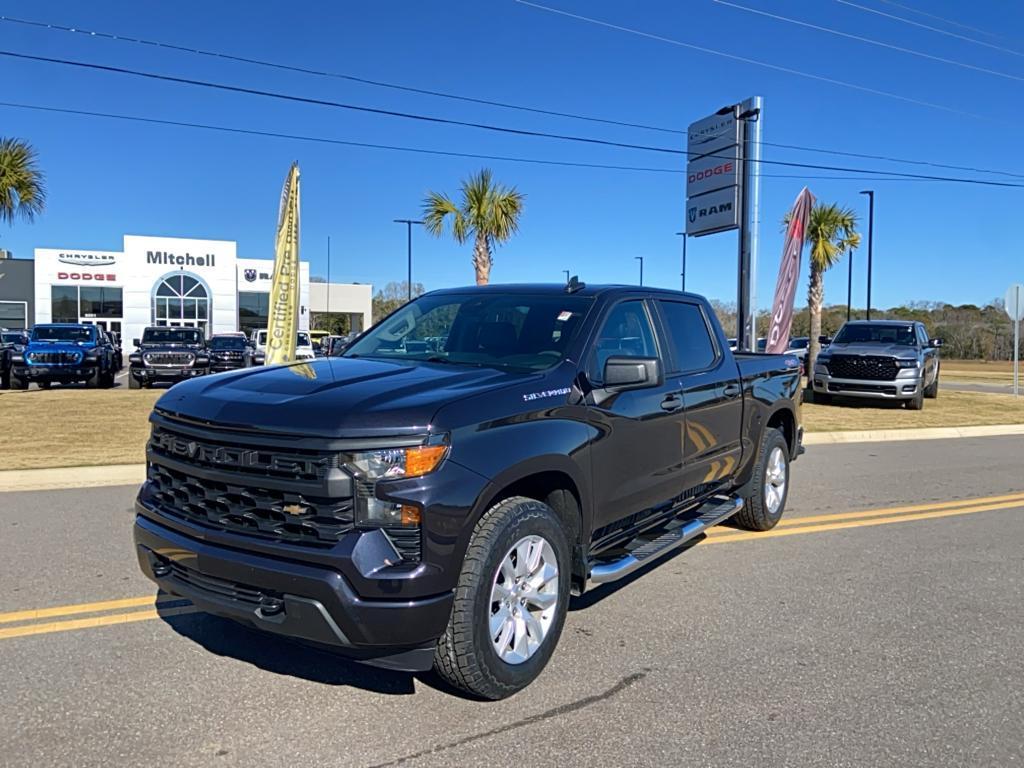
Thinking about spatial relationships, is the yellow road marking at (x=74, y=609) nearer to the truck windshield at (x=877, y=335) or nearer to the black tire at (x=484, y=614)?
the black tire at (x=484, y=614)

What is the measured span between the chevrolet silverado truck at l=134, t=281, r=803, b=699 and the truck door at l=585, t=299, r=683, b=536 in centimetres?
1

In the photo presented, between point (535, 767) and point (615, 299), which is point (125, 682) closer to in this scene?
point (535, 767)

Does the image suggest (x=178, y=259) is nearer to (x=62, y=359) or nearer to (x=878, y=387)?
(x=62, y=359)

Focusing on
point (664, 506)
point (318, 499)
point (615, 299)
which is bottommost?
point (664, 506)

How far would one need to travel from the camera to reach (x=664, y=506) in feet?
16.4

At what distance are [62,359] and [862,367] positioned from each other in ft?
62.5

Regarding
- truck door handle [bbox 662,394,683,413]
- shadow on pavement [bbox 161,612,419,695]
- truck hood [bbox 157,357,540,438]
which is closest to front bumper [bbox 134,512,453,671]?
shadow on pavement [bbox 161,612,419,695]

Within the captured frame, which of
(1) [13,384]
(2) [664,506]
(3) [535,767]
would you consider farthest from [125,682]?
(1) [13,384]

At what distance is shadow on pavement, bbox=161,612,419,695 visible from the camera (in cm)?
378

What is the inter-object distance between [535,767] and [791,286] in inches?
661

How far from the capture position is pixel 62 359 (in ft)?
67.2

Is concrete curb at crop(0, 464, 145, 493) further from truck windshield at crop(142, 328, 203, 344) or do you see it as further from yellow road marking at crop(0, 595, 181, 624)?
truck windshield at crop(142, 328, 203, 344)

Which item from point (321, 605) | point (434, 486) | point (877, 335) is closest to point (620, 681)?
point (434, 486)

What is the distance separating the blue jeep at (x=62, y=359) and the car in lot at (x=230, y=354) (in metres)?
2.81
